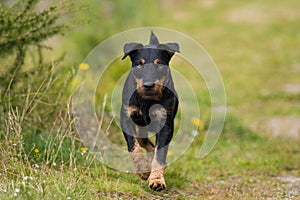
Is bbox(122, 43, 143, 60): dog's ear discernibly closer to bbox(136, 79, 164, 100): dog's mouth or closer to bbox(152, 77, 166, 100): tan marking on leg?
bbox(136, 79, 164, 100): dog's mouth

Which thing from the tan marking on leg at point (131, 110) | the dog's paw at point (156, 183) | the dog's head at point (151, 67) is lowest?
the dog's paw at point (156, 183)

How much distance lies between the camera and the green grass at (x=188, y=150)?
555 centimetres

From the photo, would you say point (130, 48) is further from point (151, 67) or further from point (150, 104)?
point (150, 104)

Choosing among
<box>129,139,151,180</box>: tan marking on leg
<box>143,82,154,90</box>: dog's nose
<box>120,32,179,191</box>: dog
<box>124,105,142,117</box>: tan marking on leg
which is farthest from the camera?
<box>124,105,142,117</box>: tan marking on leg

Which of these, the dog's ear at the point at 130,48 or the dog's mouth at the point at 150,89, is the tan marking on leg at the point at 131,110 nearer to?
the dog's mouth at the point at 150,89

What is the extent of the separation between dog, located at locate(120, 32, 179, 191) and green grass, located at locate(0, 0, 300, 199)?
26 centimetres

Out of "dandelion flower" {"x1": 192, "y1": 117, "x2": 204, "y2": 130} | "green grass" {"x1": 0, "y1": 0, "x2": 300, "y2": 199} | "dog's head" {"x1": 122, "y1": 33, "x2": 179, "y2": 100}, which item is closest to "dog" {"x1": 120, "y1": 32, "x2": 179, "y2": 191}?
"dog's head" {"x1": 122, "y1": 33, "x2": 179, "y2": 100}

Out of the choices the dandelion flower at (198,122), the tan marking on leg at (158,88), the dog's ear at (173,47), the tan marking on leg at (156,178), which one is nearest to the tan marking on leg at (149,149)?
the tan marking on leg at (156,178)

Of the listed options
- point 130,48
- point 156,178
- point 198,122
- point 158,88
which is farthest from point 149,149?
point 198,122

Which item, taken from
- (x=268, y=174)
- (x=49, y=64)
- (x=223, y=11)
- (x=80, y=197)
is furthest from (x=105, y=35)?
(x=223, y=11)

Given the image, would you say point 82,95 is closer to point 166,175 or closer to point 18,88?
point 18,88

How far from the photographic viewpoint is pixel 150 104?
6.16 meters

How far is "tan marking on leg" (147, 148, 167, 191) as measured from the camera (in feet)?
19.1

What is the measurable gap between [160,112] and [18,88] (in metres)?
2.46
